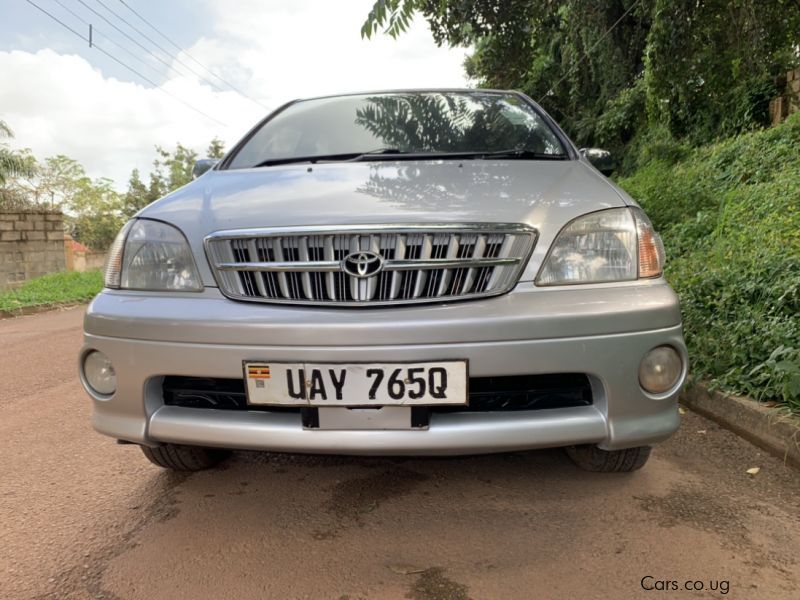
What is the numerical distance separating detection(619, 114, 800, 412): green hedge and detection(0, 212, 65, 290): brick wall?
1024cm

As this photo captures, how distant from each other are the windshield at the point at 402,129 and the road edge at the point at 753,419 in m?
1.38

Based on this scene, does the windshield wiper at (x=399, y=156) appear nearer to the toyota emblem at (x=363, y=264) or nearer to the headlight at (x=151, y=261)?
the headlight at (x=151, y=261)

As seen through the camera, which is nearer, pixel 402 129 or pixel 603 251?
pixel 603 251

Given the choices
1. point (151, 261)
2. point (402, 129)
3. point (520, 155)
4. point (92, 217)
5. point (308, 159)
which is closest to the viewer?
point (151, 261)

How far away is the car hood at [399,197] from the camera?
1788 mm

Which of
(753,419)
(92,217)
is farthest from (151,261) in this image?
(92,217)

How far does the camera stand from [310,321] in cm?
165

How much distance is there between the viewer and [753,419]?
8.44 ft

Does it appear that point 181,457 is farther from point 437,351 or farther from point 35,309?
point 35,309

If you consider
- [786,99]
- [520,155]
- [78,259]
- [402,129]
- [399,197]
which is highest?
[786,99]

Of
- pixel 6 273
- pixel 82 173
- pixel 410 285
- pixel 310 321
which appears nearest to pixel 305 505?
pixel 310 321

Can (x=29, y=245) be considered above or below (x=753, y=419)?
above

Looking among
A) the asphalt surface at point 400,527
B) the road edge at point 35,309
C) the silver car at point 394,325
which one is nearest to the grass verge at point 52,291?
the road edge at point 35,309

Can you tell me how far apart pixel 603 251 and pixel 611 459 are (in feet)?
2.51
